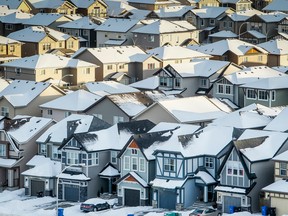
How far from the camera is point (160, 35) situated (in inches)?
5586

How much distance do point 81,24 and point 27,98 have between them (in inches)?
2001

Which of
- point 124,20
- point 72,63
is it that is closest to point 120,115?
point 72,63

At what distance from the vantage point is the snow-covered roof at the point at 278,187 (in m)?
77.4

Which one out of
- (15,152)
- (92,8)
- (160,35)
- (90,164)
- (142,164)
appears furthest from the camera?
(92,8)

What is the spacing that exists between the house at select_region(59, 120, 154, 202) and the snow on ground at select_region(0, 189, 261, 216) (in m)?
1.23

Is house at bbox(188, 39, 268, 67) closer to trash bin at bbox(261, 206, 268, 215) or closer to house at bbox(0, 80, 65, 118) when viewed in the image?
house at bbox(0, 80, 65, 118)

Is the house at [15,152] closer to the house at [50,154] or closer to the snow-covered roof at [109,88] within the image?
the house at [50,154]

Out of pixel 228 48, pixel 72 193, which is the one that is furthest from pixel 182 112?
pixel 228 48

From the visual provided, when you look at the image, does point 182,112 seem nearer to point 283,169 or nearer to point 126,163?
point 126,163

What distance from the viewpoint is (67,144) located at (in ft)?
282

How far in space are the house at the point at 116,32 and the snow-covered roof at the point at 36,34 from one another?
454 centimetres

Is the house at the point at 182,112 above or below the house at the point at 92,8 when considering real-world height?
below

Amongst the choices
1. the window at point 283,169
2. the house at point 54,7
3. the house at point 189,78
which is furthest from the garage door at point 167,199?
the house at point 54,7

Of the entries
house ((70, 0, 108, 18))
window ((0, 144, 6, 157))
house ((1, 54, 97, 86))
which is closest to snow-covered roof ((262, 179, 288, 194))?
window ((0, 144, 6, 157))
